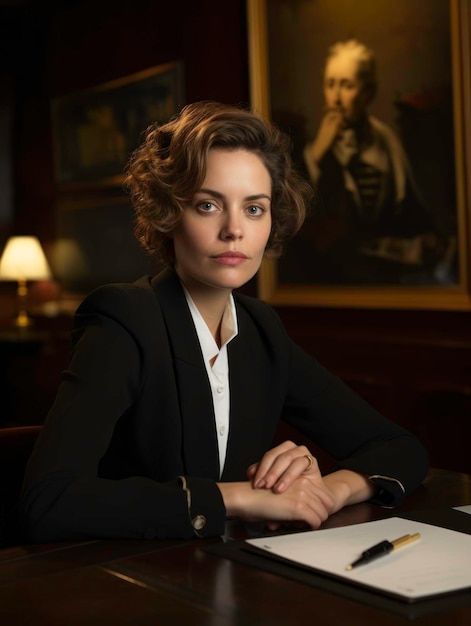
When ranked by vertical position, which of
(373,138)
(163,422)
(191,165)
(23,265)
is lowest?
(163,422)

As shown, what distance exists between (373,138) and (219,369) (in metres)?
2.92

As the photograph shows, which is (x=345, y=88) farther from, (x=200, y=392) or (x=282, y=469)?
(x=282, y=469)

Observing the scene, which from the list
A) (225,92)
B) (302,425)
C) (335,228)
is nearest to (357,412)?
(302,425)

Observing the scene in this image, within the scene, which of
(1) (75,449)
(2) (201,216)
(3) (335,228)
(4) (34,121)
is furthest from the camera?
(4) (34,121)

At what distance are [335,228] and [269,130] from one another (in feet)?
9.66

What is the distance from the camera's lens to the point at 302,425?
245 centimetres

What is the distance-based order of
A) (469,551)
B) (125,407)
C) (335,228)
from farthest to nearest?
(335,228) → (125,407) → (469,551)

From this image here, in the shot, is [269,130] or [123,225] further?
[123,225]

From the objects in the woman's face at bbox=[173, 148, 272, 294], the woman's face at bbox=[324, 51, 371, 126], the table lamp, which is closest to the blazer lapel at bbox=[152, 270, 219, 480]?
the woman's face at bbox=[173, 148, 272, 294]

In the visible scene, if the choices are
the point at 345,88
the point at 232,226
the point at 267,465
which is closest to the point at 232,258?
the point at 232,226

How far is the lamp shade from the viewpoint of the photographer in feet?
24.4

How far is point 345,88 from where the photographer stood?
502 centimetres

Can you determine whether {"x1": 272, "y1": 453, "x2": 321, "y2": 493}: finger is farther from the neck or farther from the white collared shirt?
the neck

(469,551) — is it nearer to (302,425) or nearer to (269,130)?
(302,425)
